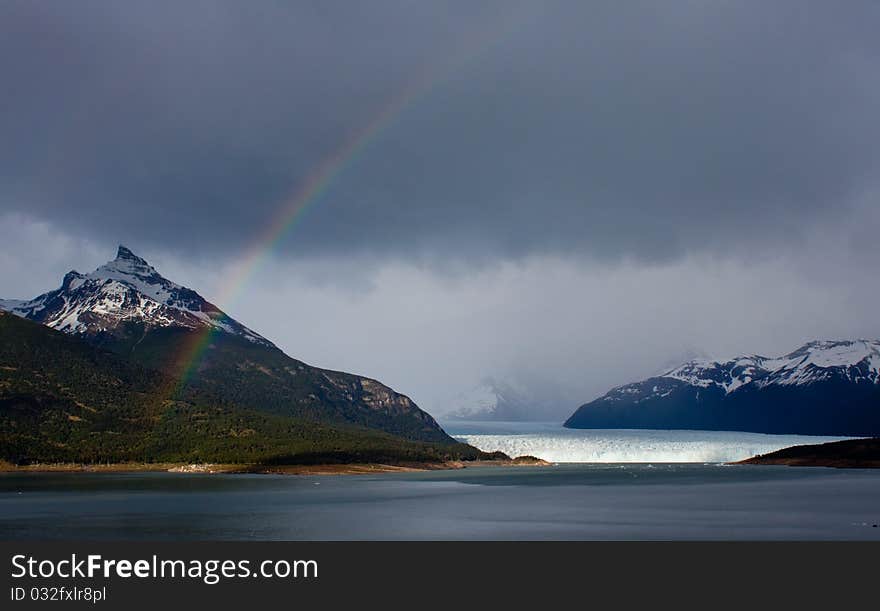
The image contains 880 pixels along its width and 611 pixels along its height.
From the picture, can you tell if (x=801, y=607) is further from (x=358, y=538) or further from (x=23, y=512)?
(x=23, y=512)

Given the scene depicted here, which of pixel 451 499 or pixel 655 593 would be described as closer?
pixel 655 593

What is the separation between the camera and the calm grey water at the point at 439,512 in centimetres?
9569

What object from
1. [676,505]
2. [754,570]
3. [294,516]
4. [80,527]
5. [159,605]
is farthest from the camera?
[676,505]

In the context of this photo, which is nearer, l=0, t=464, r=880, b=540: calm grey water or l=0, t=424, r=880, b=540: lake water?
l=0, t=424, r=880, b=540: lake water

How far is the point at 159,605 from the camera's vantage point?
5591 centimetres

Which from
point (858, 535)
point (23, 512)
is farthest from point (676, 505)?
point (23, 512)

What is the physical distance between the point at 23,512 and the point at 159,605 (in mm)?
76047

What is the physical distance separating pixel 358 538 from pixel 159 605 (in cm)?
3651

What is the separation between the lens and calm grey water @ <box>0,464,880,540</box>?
9569 cm

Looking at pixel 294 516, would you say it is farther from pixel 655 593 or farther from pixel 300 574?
pixel 655 593

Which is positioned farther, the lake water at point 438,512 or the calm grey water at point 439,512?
the calm grey water at point 439,512

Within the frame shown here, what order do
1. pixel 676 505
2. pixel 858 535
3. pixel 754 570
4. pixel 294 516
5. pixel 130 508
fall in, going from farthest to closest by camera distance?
pixel 676 505
pixel 130 508
pixel 294 516
pixel 858 535
pixel 754 570

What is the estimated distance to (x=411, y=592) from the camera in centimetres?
6234

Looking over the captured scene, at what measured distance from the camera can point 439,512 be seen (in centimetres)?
12681
